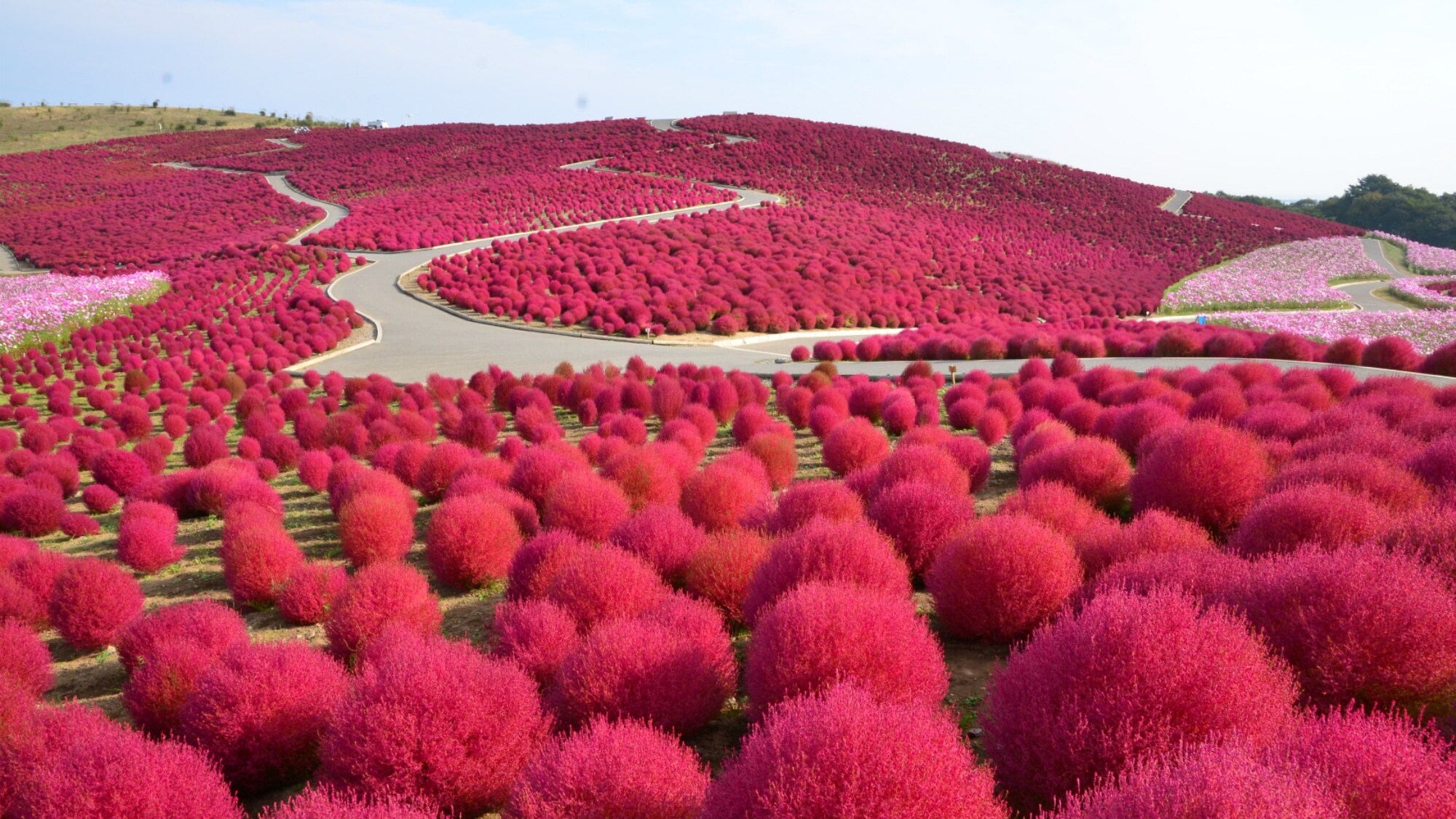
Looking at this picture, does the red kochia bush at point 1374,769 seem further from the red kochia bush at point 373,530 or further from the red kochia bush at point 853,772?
the red kochia bush at point 373,530

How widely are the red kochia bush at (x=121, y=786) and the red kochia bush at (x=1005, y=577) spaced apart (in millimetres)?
4158

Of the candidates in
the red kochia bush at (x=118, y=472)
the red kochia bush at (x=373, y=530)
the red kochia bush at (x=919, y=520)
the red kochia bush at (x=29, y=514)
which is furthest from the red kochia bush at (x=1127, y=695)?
the red kochia bush at (x=118, y=472)

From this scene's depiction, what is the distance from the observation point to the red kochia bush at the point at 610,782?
129 inches

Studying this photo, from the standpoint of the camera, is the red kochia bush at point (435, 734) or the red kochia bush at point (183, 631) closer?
the red kochia bush at point (435, 734)

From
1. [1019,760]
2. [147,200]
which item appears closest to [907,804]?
[1019,760]

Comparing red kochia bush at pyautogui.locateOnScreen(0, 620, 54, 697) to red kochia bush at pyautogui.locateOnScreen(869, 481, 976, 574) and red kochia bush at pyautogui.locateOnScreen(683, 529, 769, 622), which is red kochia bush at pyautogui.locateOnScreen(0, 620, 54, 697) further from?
red kochia bush at pyautogui.locateOnScreen(869, 481, 976, 574)

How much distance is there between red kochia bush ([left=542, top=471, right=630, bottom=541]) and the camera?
7.85 meters

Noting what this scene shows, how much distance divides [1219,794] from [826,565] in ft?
10.4

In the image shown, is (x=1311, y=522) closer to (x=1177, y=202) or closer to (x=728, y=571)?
(x=728, y=571)

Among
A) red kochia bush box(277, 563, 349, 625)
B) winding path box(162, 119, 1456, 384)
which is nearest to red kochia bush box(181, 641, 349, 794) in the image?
red kochia bush box(277, 563, 349, 625)

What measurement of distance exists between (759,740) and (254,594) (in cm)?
644

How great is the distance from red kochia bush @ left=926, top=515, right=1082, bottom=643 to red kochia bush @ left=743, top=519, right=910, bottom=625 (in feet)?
1.10

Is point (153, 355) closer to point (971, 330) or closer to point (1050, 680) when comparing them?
point (971, 330)

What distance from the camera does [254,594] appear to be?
768 cm
